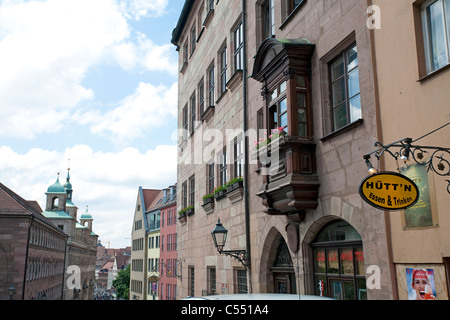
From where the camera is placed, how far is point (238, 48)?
53.8ft

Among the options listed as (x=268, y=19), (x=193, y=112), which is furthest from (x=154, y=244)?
(x=268, y=19)

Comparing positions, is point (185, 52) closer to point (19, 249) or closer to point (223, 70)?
point (223, 70)

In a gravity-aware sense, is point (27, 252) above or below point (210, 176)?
below

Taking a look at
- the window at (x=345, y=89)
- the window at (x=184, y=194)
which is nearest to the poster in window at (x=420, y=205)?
the window at (x=345, y=89)

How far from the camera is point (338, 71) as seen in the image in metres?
9.84

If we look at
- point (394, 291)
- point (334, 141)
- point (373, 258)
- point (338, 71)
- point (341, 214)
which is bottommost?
point (394, 291)

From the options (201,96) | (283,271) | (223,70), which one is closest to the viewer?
(283,271)

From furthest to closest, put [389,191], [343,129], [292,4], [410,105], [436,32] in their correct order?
[292,4], [343,129], [410,105], [436,32], [389,191]

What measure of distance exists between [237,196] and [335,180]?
6.12 m

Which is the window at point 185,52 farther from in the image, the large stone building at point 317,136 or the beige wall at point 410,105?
the beige wall at point 410,105

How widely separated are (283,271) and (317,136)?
3.87m

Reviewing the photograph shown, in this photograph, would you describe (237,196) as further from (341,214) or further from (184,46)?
(184,46)

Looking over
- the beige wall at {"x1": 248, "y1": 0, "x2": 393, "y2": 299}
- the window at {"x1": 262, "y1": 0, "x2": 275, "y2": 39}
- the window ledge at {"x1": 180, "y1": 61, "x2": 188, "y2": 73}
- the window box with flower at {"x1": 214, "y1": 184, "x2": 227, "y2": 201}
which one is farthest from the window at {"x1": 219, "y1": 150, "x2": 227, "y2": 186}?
the window ledge at {"x1": 180, "y1": 61, "x2": 188, "y2": 73}
